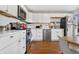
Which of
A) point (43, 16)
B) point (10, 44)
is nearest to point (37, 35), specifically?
point (43, 16)

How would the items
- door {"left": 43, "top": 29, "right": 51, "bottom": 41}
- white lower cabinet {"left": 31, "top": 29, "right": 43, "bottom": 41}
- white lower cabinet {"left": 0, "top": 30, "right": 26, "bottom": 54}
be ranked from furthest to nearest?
door {"left": 43, "top": 29, "right": 51, "bottom": 41} → white lower cabinet {"left": 31, "top": 29, "right": 43, "bottom": 41} → white lower cabinet {"left": 0, "top": 30, "right": 26, "bottom": 54}

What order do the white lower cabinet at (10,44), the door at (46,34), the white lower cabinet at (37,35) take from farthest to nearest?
1. the door at (46,34)
2. the white lower cabinet at (37,35)
3. the white lower cabinet at (10,44)

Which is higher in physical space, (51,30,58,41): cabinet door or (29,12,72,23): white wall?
(29,12,72,23): white wall

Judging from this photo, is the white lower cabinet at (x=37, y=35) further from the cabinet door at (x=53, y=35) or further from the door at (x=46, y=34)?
the cabinet door at (x=53, y=35)

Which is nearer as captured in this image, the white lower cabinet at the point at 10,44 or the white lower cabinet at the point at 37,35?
the white lower cabinet at the point at 10,44

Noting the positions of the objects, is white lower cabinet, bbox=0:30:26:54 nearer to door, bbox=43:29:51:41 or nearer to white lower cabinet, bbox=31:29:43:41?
white lower cabinet, bbox=31:29:43:41

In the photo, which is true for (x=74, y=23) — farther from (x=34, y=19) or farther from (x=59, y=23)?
(x=34, y=19)

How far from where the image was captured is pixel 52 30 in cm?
872

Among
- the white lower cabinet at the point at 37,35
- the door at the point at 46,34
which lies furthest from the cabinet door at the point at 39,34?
the door at the point at 46,34

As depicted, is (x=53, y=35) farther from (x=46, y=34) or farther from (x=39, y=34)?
(x=39, y=34)

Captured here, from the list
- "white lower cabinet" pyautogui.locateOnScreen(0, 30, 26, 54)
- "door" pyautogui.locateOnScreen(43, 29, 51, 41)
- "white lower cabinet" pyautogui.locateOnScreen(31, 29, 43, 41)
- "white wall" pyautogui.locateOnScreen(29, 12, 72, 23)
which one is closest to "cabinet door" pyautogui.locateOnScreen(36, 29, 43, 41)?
"white lower cabinet" pyautogui.locateOnScreen(31, 29, 43, 41)

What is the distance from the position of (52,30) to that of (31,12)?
1.87 metres

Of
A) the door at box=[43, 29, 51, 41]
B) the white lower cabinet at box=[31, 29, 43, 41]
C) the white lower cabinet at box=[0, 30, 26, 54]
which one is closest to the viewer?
the white lower cabinet at box=[0, 30, 26, 54]
